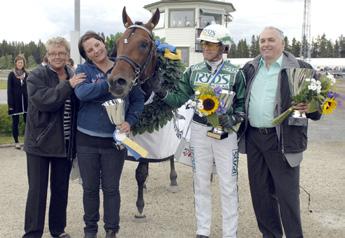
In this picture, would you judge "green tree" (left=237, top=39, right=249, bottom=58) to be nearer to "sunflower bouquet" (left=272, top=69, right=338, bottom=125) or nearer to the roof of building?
the roof of building

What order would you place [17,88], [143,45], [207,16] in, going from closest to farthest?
1. [143,45]
2. [17,88]
3. [207,16]

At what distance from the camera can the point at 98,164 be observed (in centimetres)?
354

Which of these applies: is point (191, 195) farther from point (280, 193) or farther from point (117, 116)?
point (117, 116)

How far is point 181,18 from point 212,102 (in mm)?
19377

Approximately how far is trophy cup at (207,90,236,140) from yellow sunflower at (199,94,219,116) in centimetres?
8

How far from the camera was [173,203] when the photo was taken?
5.36 meters

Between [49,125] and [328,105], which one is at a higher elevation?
[328,105]

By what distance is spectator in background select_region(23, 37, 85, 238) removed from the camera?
3.41m

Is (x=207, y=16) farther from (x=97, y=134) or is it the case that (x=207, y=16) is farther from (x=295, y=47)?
(x=295, y=47)

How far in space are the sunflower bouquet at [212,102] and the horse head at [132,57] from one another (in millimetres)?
501

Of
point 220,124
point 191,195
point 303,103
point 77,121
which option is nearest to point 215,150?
point 220,124

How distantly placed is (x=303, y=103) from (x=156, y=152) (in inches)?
75.4

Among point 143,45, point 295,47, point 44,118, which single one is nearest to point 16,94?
point 44,118

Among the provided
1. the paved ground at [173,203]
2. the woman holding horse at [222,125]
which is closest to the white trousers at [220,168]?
the woman holding horse at [222,125]
